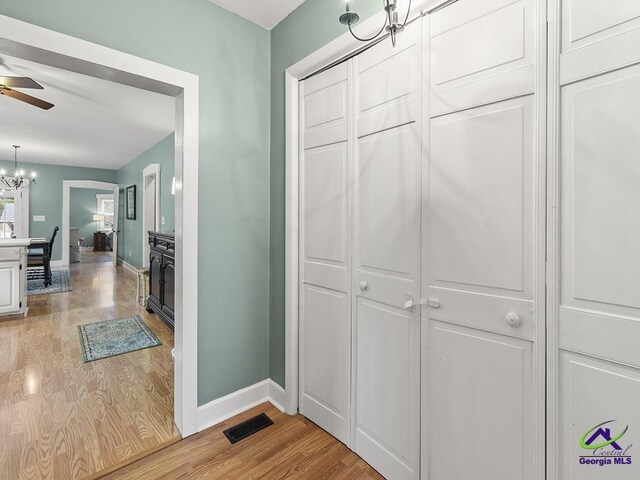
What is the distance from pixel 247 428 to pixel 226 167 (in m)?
1.63

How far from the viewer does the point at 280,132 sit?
83.2 inches

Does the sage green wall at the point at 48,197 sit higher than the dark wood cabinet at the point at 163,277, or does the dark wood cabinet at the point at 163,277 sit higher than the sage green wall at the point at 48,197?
the sage green wall at the point at 48,197

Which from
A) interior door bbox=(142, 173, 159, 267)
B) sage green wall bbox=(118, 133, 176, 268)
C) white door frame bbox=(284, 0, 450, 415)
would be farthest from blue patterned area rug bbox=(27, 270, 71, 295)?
white door frame bbox=(284, 0, 450, 415)

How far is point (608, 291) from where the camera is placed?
0.94 meters

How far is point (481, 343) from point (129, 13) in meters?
2.29

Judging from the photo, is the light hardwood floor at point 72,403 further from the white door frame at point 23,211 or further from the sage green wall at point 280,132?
the white door frame at point 23,211

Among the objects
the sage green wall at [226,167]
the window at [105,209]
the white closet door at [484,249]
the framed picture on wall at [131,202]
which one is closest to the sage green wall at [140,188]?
the framed picture on wall at [131,202]

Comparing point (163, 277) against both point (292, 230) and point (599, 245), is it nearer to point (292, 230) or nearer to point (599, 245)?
point (292, 230)

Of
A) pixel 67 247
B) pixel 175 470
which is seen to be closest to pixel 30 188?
pixel 67 247

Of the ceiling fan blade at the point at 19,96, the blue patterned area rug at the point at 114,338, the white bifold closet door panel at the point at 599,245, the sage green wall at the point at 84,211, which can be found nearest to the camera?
the white bifold closet door panel at the point at 599,245

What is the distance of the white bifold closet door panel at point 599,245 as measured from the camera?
895 millimetres

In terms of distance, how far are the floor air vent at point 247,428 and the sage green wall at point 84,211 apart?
508 inches

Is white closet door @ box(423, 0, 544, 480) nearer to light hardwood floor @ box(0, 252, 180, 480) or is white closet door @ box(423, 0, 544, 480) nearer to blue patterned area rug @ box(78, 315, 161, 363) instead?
light hardwood floor @ box(0, 252, 180, 480)

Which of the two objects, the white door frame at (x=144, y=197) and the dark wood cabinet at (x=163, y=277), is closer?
the dark wood cabinet at (x=163, y=277)
